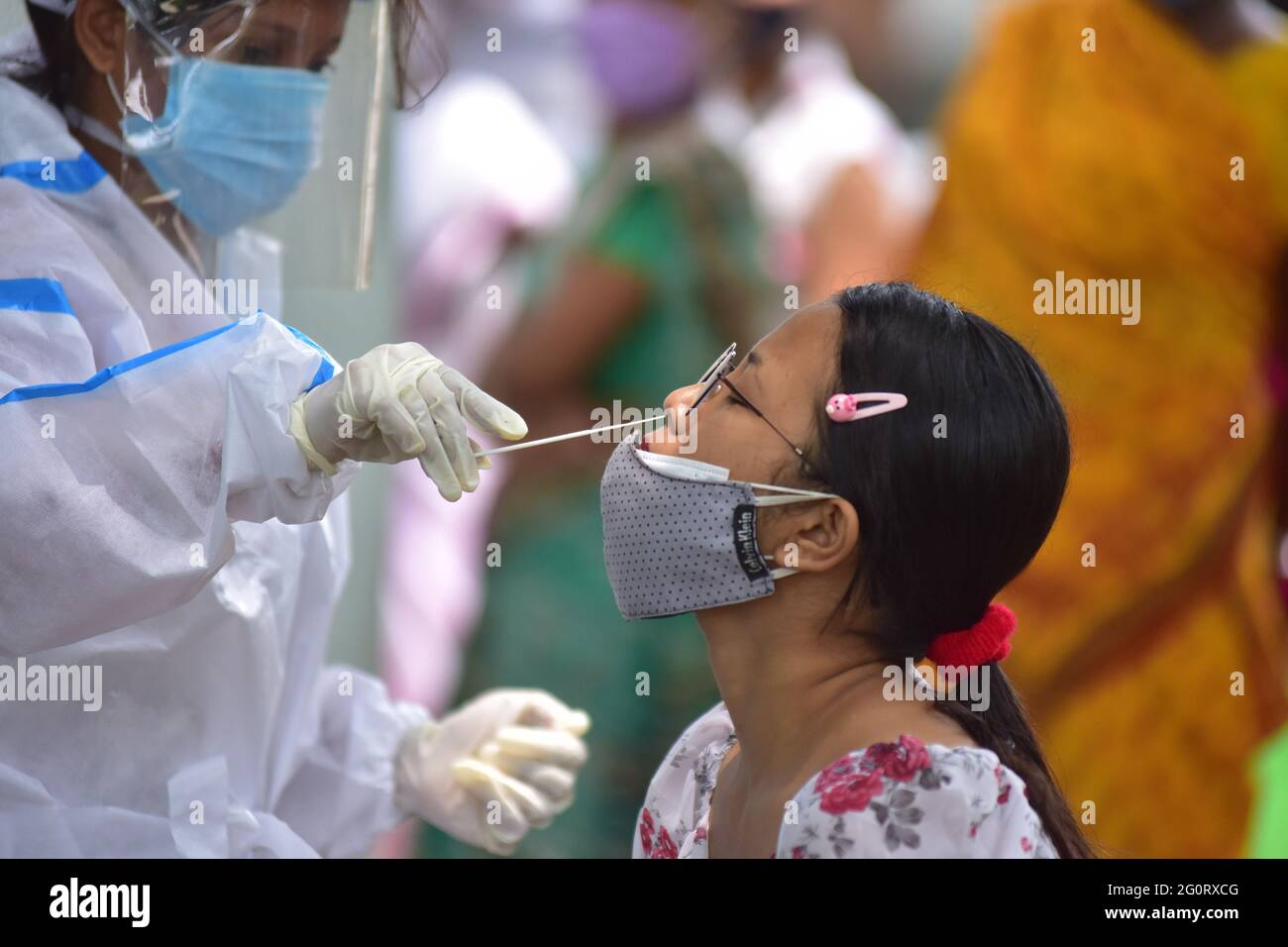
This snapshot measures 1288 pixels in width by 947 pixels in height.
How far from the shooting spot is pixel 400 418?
137cm

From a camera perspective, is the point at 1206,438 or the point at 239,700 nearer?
the point at 239,700

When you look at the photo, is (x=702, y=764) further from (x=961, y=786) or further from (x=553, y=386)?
(x=553, y=386)

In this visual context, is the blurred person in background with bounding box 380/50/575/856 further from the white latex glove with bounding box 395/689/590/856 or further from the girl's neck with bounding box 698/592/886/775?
the girl's neck with bounding box 698/592/886/775

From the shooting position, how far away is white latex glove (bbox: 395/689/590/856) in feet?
6.25

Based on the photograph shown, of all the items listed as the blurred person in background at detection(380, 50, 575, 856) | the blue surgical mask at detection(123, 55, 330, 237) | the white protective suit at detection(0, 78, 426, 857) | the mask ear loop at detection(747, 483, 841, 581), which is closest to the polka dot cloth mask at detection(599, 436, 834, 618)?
the mask ear loop at detection(747, 483, 841, 581)

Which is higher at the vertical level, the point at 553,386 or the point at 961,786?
the point at 553,386

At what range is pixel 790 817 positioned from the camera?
1369mm

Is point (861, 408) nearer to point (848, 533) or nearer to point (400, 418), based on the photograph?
point (848, 533)

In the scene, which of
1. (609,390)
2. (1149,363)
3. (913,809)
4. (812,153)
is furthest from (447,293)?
(913,809)

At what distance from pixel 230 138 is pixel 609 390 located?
1321 millimetres

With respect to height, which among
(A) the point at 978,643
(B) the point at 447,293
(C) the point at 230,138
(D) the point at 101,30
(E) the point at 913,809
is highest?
(D) the point at 101,30

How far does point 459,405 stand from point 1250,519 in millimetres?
2054

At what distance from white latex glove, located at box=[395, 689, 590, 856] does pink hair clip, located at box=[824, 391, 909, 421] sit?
718mm

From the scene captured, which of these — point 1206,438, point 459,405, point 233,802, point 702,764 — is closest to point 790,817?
point 702,764
